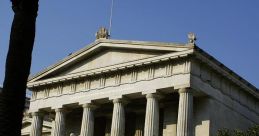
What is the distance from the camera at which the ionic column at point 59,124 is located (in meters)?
36.9

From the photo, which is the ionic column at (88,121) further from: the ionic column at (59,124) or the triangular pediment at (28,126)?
the triangular pediment at (28,126)

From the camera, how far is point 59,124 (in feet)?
121

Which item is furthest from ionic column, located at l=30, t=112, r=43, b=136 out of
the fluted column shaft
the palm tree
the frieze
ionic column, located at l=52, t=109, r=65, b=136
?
the palm tree

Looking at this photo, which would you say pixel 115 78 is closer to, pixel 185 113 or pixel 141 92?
pixel 141 92

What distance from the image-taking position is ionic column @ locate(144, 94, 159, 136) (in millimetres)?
31375

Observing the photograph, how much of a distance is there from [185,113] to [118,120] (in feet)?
16.2

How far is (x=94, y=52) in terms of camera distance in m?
36.7

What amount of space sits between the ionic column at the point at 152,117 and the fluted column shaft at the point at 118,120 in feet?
7.34

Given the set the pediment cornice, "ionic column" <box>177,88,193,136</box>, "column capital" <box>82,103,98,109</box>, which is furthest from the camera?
"column capital" <box>82,103,98,109</box>

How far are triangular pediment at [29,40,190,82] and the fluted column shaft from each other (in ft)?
9.44

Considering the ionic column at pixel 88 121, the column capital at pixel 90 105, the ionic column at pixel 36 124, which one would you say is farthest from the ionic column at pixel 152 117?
the ionic column at pixel 36 124

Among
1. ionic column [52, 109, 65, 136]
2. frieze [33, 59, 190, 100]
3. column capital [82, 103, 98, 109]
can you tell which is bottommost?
ionic column [52, 109, 65, 136]

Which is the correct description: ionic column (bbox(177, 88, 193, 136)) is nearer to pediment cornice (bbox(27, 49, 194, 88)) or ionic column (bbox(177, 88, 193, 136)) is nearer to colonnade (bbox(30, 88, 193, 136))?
colonnade (bbox(30, 88, 193, 136))

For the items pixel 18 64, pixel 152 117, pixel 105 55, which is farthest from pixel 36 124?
pixel 18 64
